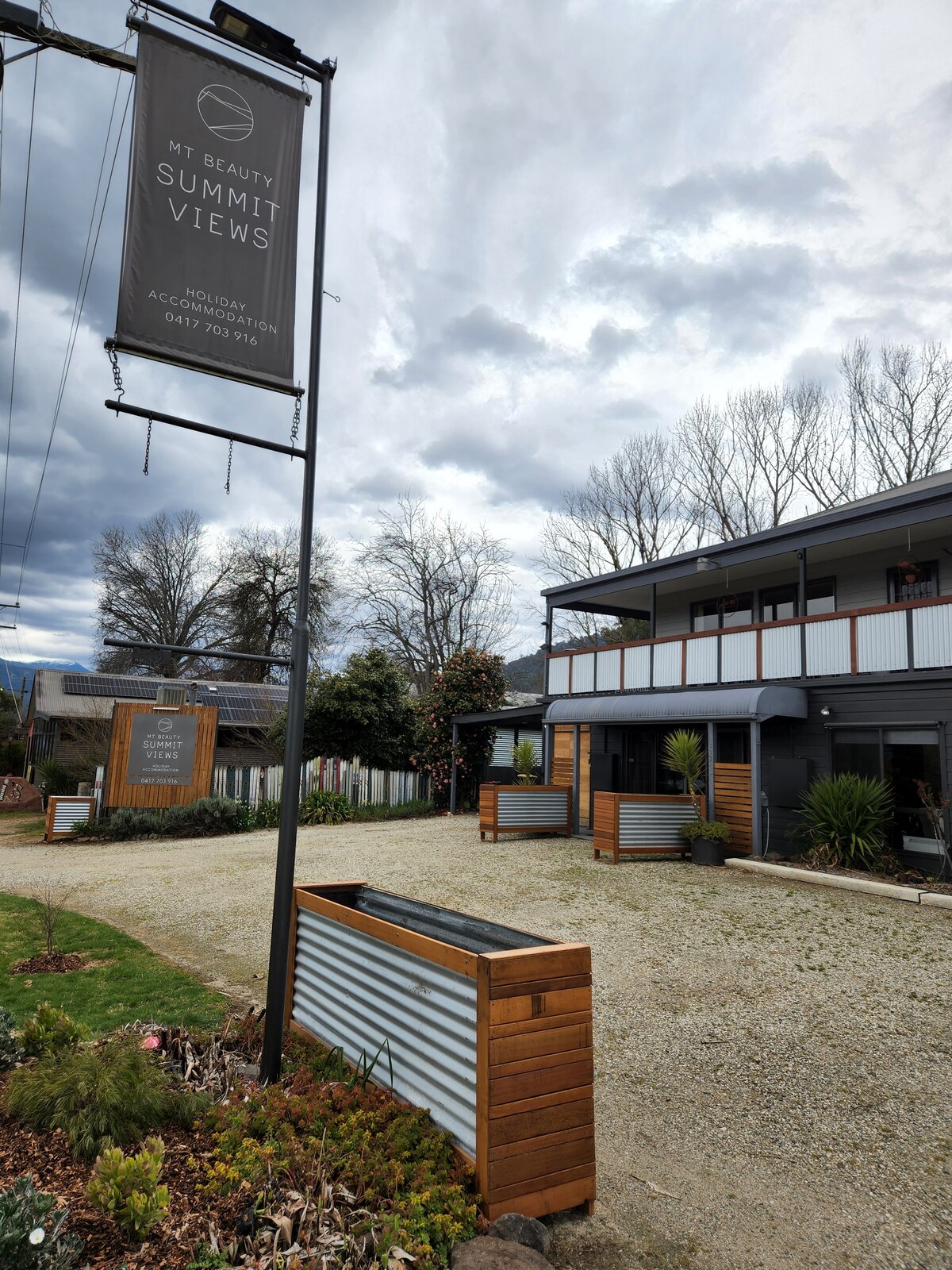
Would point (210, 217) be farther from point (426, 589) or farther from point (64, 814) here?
point (426, 589)

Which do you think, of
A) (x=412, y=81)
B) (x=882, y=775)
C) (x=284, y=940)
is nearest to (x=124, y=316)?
(x=284, y=940)

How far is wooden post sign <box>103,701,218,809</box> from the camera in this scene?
1622 centimetres

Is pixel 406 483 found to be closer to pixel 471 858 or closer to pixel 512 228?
pixel 512 228

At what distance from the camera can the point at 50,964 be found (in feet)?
20.4

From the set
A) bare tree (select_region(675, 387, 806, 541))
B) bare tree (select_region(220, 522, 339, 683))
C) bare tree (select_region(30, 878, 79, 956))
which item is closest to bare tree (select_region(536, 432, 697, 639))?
bare tree (select_region(675, 387, 806, 541))

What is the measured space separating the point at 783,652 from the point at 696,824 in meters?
3.44

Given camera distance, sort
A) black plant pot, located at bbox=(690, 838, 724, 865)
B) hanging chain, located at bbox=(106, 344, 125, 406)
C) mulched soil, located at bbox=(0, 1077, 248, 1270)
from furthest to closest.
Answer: black plant pot, located at bbox=(690, 838, 724, 865) < hanging chain, located at bbox=(106, 344, 125, 406) < mulched soil, located at bbox=(0, 1077, 248, 1270)

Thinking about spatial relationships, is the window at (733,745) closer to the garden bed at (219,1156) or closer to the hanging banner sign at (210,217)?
the garden bed at (219,1156)

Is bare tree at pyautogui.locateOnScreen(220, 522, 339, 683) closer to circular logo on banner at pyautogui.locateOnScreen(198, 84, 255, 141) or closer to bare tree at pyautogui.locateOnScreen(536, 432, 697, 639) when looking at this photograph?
bare tree at pyautogui.locateOnScreen(536, 432, 697, 639)

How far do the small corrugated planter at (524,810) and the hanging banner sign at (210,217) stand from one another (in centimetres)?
1192

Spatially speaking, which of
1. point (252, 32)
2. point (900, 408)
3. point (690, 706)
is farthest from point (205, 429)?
point (900, 408)

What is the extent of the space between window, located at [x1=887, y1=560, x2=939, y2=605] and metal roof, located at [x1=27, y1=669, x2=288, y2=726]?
1733 cm

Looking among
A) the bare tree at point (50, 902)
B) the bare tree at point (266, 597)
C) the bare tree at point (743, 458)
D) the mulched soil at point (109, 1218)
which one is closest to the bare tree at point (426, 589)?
the bare tree at point (266, 597)

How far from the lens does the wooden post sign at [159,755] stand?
53.2 ft
